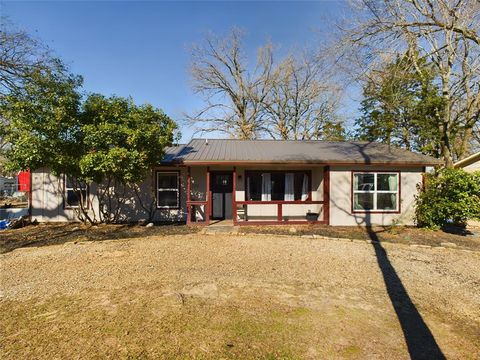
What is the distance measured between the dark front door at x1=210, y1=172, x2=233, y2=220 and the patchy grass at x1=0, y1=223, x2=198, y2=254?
1.86 meters

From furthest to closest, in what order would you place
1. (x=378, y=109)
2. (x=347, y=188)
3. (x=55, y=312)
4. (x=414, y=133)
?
1. (x=378, y=109)
2. (x=414, y=133)
3. (x=347, y=188)
4. (x=55, y=312)

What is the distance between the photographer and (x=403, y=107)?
19.7 meters

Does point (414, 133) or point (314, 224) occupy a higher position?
point (414, 133)

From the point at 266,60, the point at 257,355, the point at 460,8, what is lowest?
the point at 257,355

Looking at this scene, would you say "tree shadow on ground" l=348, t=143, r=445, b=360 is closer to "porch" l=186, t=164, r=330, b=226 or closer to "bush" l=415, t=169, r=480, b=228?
"bush" l=415, t=169, r=480, b=228

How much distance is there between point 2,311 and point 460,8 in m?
16.5

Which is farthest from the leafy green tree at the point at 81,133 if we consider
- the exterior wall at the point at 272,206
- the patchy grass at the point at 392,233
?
the patchy grass at the point at 392,233

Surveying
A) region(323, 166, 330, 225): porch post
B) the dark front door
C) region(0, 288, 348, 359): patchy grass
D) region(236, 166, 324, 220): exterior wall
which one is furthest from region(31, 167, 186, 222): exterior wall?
region(0, 288, 348, 359): patchy grass

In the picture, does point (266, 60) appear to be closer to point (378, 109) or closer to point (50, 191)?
point (378, 109)

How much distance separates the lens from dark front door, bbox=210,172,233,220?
460 inches

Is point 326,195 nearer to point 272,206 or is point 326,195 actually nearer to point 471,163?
point 272,206

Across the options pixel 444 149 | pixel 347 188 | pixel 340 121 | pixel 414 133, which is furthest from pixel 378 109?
pixel 347 188

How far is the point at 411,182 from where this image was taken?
10.7 metres

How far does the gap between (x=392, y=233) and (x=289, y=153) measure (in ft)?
15.9
